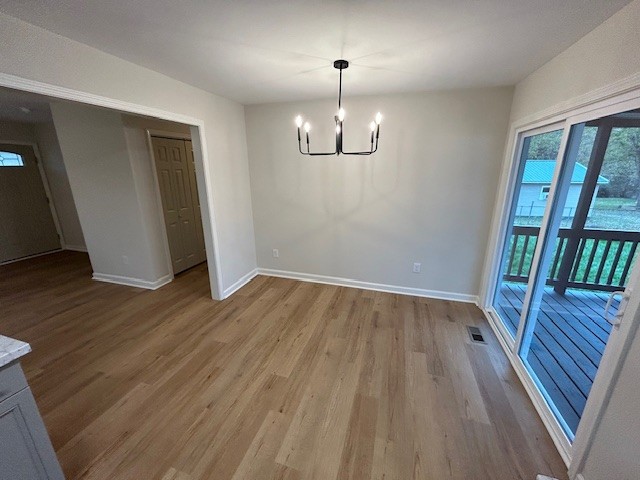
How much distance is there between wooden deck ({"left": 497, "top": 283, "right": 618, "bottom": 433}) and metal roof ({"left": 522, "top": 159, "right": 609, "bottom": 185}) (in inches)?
35.9

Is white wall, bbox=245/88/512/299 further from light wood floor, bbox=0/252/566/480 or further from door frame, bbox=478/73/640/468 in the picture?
light wood floor, bbox=0/252/566/480

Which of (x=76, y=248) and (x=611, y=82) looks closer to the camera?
(x=611, y=82)

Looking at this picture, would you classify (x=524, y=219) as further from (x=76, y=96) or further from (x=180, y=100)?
(x=76, y=96)

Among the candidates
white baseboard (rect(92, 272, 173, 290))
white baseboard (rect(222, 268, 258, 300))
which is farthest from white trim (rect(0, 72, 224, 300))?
white baseboard (rect(92, 272, 173, 290))

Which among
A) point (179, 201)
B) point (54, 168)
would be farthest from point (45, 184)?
point (179, 201)

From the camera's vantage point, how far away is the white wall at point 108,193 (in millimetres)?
3117

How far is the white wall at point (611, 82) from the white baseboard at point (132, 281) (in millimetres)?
4300

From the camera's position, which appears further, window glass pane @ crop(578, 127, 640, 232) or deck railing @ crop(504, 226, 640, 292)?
deck railing @ crop(504, 226, 640, 292)

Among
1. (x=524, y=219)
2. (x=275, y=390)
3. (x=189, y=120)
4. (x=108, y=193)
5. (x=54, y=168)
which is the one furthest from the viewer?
(x=54, y=168)

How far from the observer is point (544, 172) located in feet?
6.91

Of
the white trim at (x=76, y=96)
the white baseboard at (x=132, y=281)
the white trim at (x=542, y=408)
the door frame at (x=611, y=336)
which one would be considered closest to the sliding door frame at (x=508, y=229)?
the door frame at (x=611, y=336)

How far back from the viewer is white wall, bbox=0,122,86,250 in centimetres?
454

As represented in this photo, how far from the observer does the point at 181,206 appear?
13.1 feet

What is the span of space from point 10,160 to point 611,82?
7.71 m
